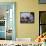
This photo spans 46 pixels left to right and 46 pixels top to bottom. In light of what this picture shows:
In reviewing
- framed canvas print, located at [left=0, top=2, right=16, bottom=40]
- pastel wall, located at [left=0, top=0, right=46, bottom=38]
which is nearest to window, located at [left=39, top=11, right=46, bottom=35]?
pastel wall, located at [left=0, top=0, right=46, bottom=38]

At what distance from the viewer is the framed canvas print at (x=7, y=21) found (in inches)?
205

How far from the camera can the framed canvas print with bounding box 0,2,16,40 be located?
521 cm

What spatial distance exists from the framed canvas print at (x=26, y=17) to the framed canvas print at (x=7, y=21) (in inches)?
12.8

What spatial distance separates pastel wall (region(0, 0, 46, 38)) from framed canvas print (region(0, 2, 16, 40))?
190mm

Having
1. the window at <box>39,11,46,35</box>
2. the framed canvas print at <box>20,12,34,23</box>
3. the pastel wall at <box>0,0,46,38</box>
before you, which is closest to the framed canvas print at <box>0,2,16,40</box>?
the pastel wall at <box>0,0,46,38</box>

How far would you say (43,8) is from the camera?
5078 mm

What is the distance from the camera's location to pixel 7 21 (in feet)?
17.4

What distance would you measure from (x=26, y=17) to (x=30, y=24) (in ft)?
0.95

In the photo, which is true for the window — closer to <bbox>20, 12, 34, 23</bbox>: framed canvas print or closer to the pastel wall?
the pastel wall

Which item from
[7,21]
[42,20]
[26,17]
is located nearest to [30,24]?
[26,17]

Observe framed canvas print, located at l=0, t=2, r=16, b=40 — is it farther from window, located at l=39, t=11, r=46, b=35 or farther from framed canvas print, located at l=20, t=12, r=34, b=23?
window, located at l=39, t=11, r=46, b=35

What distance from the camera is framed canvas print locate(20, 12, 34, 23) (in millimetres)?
5141

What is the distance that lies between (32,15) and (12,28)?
2.86 feet

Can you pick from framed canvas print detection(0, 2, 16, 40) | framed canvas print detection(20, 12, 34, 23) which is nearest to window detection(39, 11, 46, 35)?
framed canvas print detection(20, 12, 34, 23)
